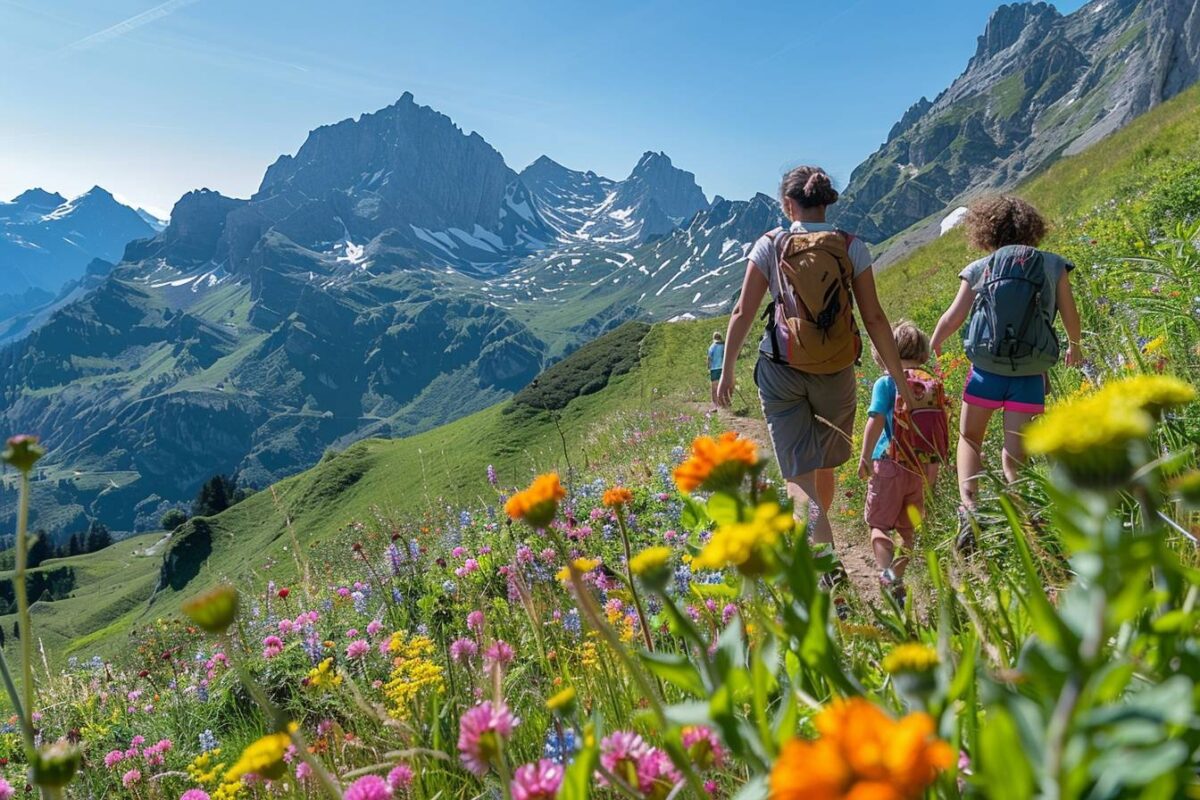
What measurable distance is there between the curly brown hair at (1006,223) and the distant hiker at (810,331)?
904 mm

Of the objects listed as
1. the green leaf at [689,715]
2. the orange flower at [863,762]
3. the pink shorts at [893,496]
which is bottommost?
the pink shorts at [893,496]

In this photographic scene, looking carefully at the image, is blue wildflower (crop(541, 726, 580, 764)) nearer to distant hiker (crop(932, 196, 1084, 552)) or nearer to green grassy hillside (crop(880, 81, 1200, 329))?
distant hiker (crop(932, 196, 1084, 552))

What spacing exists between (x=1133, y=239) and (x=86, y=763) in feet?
32.0

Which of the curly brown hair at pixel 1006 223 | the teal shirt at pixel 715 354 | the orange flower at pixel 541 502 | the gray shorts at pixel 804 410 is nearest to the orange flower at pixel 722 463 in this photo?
the orange flower at pixel 541 502

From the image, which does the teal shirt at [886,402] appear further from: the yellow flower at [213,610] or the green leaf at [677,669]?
the yellow flower at [213,610]

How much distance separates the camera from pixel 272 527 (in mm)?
37938

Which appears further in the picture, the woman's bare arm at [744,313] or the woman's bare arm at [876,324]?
the woman's bare arm at [744,313]

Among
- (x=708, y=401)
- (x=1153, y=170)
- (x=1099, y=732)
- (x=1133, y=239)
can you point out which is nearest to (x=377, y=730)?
(x=1099, y=732)

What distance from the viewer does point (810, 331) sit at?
15.4 feet

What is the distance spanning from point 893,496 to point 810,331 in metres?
1.39

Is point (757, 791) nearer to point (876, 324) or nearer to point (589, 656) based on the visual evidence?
point (589, 656)

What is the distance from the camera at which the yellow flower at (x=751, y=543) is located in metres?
0.83

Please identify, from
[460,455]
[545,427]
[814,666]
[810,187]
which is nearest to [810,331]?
[810,187]

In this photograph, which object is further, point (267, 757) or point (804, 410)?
point (804, 410)
